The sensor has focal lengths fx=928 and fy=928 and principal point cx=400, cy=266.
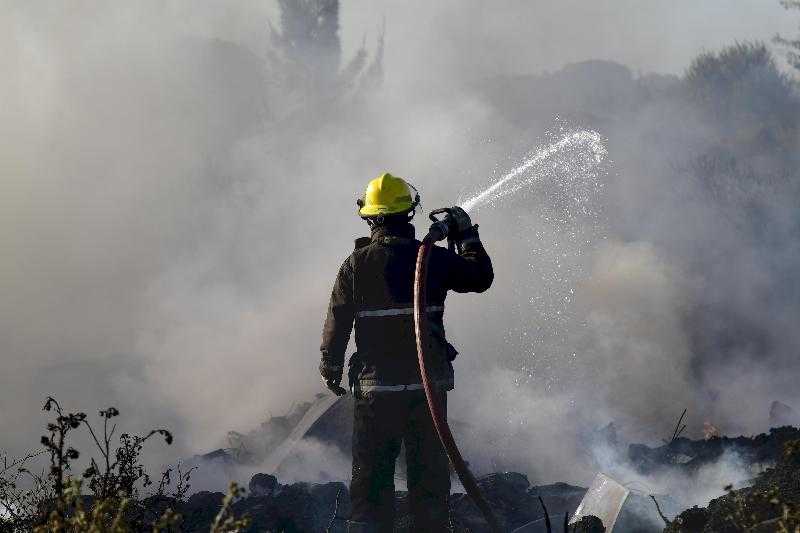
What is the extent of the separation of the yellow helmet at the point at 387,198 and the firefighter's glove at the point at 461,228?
0.68 ft

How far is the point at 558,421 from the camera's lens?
30.9 ft

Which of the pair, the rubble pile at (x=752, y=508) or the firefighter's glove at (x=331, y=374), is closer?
the rubble pile at (x=752, y=508)

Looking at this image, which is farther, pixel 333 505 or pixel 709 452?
pixel 333 505

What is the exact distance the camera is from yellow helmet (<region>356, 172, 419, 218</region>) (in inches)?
184

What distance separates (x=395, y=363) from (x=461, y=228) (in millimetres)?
758

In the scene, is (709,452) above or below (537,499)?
above

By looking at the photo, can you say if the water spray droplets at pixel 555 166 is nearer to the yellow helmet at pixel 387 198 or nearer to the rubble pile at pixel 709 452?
the rubble pile at pixel 709 452

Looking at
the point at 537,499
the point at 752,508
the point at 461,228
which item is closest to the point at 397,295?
the point at 461,228

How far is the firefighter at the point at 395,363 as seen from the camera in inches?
181

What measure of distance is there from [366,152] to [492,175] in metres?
4.12

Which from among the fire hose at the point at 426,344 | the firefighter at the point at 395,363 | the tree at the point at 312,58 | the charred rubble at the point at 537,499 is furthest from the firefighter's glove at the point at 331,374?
the tree at the point at 312,58

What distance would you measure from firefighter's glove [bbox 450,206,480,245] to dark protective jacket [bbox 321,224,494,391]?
0.11 ft

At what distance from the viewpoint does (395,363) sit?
183 inches

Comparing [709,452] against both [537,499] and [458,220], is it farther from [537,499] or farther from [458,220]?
[458,220]
